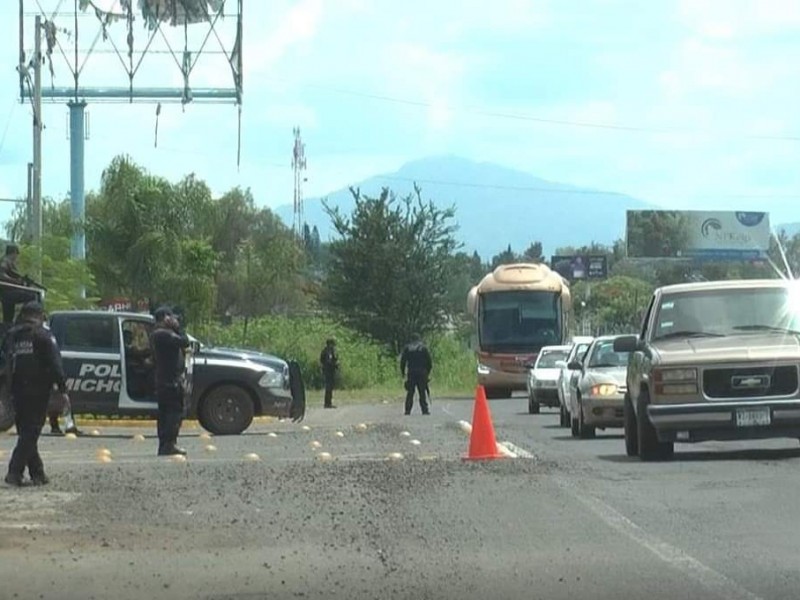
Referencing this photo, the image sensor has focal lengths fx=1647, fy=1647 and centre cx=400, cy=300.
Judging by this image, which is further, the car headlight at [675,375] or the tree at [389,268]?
the tree at [389,268]

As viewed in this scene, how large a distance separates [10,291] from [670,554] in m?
16.8

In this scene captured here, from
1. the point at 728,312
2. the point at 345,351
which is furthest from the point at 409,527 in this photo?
the point at 345,351

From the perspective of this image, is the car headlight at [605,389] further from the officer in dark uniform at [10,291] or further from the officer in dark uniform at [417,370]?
the officer in dark uniform at [417,370]

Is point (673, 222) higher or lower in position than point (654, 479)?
higher

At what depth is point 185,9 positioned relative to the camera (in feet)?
161

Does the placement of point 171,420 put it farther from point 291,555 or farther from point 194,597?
point 194,597

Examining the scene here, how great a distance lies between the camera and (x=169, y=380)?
19.9 metres

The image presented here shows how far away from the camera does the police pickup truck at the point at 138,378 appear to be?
25438 mm

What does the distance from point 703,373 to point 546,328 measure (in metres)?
28.8

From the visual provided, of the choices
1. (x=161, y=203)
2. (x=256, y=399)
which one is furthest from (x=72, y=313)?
(x=161, y=203)

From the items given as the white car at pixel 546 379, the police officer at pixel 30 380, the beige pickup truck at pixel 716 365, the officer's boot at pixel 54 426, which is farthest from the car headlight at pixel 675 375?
the white car at pixel 546 379

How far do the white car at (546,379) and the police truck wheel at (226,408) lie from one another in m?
9.70

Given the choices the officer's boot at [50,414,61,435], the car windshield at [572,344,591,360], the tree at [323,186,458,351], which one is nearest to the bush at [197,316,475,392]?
the tree at [323,186,458,351]

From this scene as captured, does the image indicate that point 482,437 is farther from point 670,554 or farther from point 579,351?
point 579,351
